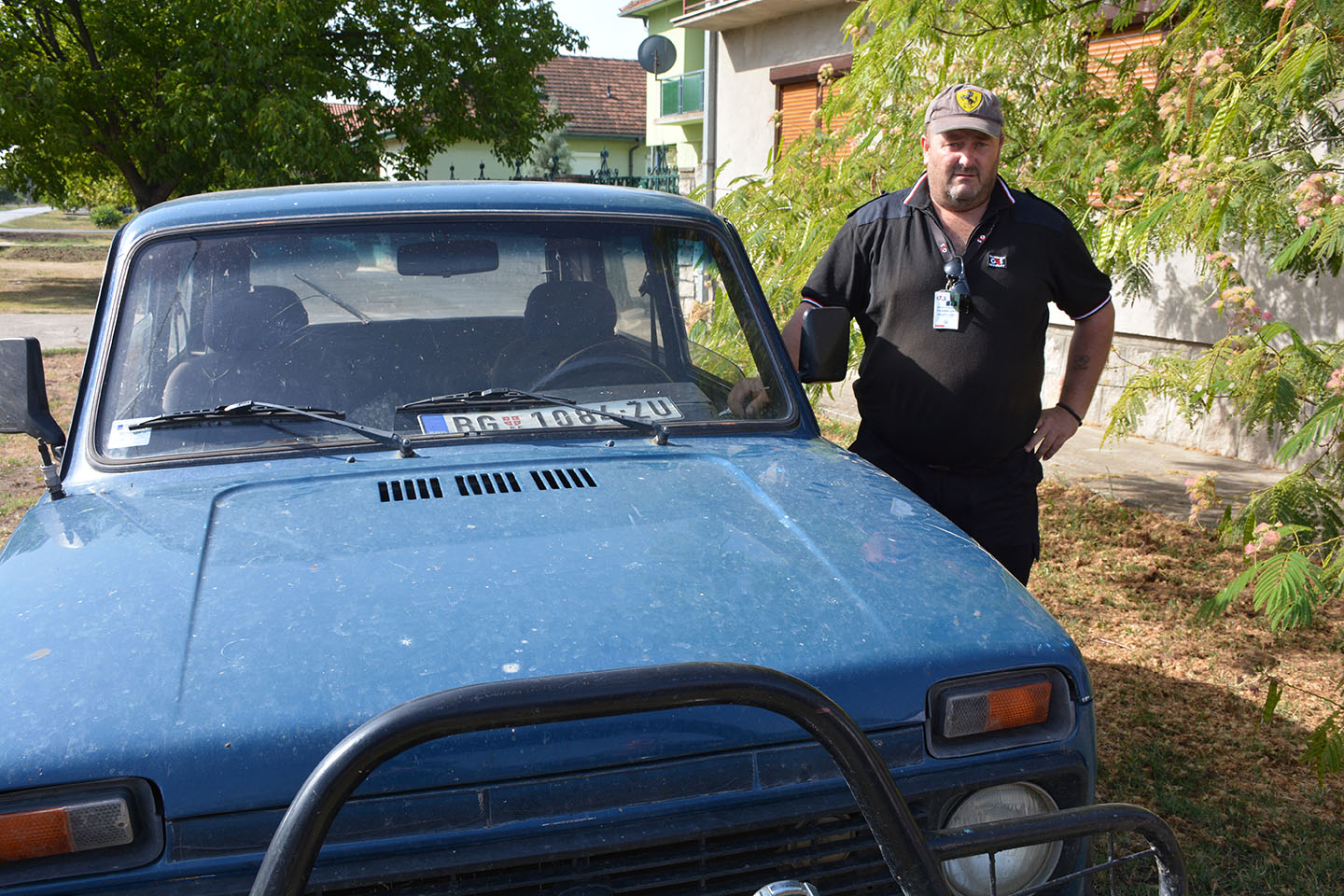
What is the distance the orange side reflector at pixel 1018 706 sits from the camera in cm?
204

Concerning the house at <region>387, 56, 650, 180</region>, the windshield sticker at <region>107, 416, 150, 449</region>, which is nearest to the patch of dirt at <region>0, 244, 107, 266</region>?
the house at <region>387, 56, 650, 180</region>

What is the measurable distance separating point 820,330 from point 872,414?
0.52m

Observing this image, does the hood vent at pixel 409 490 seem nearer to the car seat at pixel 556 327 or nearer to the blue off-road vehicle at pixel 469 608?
Answer: the blue off-road vehicle at pixel 469 608

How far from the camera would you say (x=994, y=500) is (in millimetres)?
3566

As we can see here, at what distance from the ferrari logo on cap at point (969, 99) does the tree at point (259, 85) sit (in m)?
12.4

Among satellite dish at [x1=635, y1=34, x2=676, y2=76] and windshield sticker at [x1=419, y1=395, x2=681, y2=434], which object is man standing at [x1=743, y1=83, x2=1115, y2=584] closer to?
windshield sticker at [x1=419, y1=395, x2=681, y2=434]

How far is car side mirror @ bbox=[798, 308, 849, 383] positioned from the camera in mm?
3273

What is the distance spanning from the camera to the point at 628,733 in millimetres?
1810

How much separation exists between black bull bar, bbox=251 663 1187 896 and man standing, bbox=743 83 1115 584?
2008 mm

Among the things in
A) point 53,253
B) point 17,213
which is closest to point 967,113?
point 53,253

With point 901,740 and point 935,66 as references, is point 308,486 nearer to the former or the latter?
point 901,740

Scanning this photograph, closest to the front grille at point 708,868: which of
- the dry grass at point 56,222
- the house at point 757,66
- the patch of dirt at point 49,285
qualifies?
the house at point 757,66

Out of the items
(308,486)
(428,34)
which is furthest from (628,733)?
(428,34)

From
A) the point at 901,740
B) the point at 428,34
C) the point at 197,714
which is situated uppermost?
the point at 428,34
